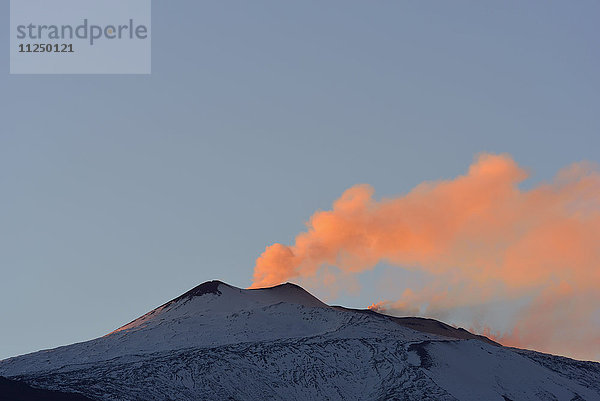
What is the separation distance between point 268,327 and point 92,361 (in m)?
28.1

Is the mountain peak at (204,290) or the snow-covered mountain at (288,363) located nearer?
the snow-covered mountain at (288,363)

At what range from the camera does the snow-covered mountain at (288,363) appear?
137m

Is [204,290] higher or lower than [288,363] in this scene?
higher

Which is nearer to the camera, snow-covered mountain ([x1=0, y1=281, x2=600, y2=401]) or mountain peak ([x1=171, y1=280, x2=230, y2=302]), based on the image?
snow-covered mountain ([x1=0, y1=281, x2=600, y2=401])

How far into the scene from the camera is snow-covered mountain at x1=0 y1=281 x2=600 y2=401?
137250mm

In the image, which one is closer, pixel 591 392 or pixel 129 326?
pixel 591 392

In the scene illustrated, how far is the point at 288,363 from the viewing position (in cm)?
15025

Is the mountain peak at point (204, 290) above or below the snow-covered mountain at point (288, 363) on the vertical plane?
above

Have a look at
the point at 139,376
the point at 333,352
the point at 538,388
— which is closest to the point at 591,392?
the point at 538,388

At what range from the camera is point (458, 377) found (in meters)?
149

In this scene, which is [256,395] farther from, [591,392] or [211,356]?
[591,392]

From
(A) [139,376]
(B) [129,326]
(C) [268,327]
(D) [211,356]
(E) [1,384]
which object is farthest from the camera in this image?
(B) [129,326]

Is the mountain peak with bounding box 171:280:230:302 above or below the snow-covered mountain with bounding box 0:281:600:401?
above

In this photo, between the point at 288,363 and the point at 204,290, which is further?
the point at 204,290
